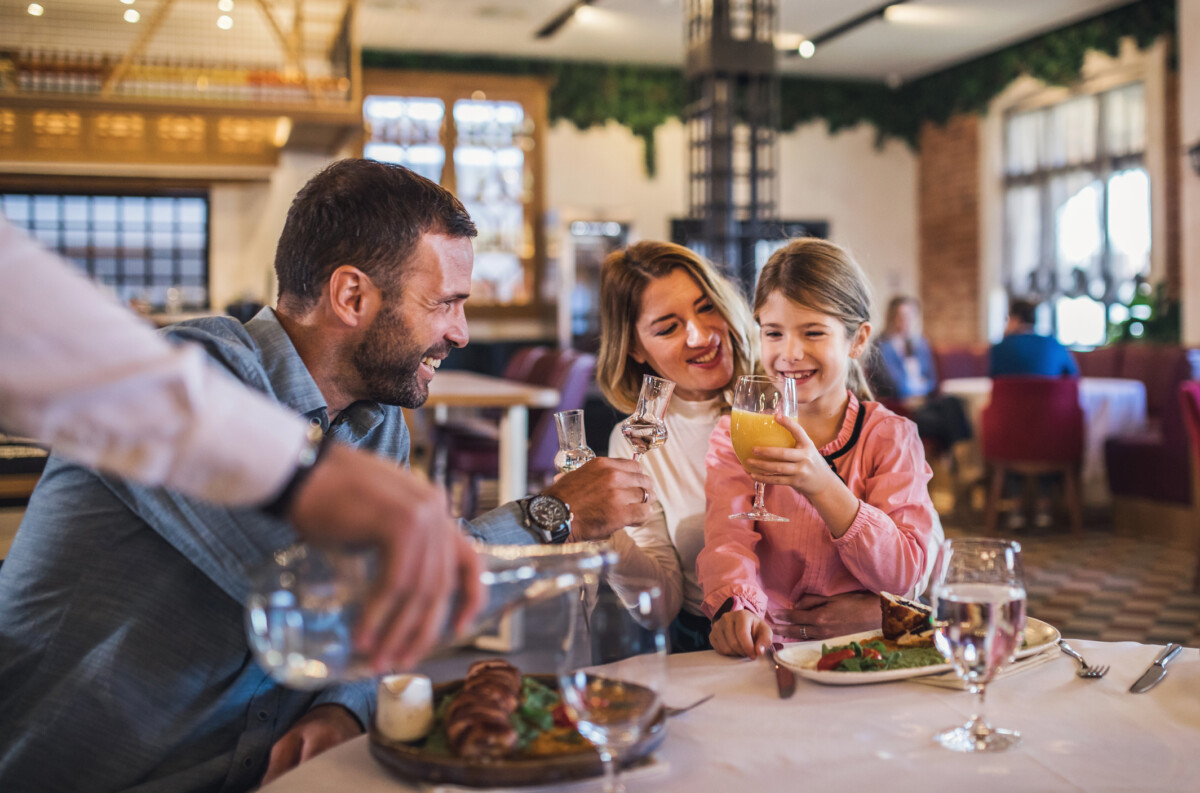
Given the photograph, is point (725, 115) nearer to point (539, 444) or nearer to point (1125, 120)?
point (539, 444)

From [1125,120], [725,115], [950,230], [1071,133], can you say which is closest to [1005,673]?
[725,115]

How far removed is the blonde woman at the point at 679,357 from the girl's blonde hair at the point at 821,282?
128mm

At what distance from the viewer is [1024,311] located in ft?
20.6

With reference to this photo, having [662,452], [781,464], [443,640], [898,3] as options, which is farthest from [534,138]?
[443,640]

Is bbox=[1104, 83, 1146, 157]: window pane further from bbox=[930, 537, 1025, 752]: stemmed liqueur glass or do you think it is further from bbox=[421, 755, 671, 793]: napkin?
bbox=[421, 755, 671, 793]: napkin

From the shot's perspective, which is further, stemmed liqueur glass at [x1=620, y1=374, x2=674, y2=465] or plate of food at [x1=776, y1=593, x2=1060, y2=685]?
stemmed liqueur glass at [x1=620, y1=374, x2=674, y2=465]

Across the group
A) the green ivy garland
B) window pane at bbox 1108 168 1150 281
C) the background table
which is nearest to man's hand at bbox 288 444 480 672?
the background table

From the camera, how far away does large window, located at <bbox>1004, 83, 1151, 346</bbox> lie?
8.67 m

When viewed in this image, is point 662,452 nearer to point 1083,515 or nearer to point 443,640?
point 443,640

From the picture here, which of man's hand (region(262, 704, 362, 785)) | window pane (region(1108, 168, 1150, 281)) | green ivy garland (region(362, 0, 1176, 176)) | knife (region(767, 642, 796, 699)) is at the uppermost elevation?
green ivy garland (region(362, 0, 1176, 176))

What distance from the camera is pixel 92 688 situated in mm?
1146

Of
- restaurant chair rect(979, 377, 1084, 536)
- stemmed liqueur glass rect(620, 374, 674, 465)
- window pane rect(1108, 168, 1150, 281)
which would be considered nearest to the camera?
stemmed liqueur glass rect(620, 374, 674, 465)

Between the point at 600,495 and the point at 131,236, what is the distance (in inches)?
369

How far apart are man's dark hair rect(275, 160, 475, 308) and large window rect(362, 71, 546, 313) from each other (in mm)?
8167
